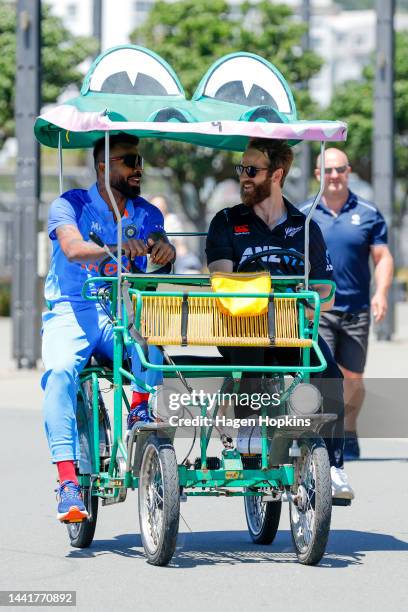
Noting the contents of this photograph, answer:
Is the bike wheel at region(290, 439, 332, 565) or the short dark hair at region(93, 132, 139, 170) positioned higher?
the short dark hair at region(93, 132, 139, 170)

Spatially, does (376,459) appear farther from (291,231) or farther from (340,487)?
(291,231)

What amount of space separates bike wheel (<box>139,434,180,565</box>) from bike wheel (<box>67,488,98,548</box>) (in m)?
0.45

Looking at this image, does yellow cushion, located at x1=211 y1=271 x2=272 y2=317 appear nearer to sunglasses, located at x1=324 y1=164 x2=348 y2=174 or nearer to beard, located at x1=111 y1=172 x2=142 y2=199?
beard, located at x1=111 y1=172 x2=142 y2=199

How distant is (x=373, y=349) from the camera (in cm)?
2188

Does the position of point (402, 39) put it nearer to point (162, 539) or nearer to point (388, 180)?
point (388, 180)

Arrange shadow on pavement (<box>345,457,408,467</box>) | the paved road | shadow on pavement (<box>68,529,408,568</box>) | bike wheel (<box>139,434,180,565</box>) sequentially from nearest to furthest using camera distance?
the paved road
bike wheel (<box>139,434,180,565</box>)
shadow on pavement (<box>68,529,408,568</box>)
shadow on pavement (<box>345,457,408,467</box>)

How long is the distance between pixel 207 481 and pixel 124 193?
4.62ft

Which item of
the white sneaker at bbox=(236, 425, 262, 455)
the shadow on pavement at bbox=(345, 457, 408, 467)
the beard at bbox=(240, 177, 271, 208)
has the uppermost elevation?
the beard at bbox=(240, 177, 271, 208)

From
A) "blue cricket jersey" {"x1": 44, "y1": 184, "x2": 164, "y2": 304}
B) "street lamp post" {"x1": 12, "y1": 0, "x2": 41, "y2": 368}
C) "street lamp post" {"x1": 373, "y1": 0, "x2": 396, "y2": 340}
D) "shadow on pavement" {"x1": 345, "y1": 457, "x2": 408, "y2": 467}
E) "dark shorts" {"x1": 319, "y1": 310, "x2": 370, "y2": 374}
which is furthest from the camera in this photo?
"street lamp post" {"x1": 373, "y1": 0, "x2": 396, "y2": 340}

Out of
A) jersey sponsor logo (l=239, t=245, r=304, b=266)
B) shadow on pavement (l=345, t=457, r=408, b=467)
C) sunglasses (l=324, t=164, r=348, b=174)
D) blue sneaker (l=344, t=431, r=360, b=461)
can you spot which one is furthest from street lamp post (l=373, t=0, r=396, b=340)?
jersey sponsor logo (l=239, t=245, r=304, b=266)

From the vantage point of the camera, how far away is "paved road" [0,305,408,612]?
671 cm

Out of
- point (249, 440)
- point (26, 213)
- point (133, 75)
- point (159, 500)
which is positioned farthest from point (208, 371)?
point (26, 213)

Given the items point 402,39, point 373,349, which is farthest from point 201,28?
point 373,349

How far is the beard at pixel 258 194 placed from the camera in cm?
784
